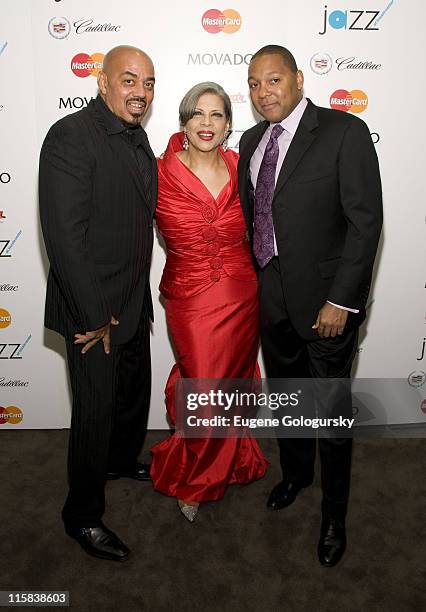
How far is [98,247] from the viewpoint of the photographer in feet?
6.50

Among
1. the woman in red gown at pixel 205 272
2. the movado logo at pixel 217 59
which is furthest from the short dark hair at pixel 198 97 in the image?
the movado logo at pixel 217 59

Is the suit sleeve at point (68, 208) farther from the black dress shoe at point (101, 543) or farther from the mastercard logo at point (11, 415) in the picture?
the mastercard logo at point (11, 415)

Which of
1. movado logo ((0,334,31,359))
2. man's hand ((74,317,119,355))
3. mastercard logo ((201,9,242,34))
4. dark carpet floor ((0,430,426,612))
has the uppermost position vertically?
mastercard logo ((201,9,242,34))

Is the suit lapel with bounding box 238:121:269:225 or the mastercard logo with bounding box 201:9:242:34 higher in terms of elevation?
the mastercard logo with bounding box 201:9:242:34

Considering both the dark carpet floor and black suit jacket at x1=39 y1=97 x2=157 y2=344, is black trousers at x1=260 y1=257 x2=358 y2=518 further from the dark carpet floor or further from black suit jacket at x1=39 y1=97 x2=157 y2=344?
black suit jacket at x1=39 y1=97 x2=157 y2=344

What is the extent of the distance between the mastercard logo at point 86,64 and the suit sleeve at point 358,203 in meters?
1.34

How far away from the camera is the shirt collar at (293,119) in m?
2.04

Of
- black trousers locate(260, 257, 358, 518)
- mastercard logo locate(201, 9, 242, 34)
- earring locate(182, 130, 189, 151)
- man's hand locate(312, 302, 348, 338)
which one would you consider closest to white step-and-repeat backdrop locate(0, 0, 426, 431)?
mastercard logo locate(201, 9, 242, 34)

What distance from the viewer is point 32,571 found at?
2.12 metres

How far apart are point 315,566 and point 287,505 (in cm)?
37

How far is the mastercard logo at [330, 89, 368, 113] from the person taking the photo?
2.71 metres

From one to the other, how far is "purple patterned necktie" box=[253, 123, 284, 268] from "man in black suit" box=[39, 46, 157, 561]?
0.42 metres

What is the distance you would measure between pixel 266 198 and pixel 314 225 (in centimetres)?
22

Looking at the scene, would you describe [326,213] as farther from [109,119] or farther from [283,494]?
[283,494]
